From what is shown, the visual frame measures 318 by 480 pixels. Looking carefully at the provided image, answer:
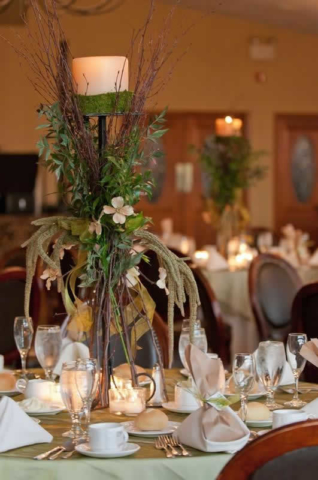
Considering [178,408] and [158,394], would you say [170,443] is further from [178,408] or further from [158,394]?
[158,394]

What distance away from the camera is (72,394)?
2.18m

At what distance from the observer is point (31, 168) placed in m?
10.9

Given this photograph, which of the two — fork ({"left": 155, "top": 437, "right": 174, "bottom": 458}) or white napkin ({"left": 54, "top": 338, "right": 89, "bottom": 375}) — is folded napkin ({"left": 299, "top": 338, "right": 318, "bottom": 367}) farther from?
white napkin ({"left": 54, "top": 338, "right": 89, "bottom": 375})

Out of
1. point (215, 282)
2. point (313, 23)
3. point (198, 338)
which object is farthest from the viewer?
point (313, 23)

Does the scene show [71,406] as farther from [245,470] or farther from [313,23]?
[313,23]

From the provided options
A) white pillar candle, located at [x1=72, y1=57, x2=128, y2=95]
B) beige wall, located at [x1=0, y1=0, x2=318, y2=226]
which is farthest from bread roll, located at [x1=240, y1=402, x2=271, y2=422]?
beige wall, located at [x1=0, y1=0, x2=318, y2=226]

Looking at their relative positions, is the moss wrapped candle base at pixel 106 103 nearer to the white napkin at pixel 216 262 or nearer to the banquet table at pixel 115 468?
the banquet table at pixel 115 468

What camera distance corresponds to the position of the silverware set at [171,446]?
6.72 ft

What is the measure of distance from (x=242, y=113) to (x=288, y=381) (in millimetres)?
9478

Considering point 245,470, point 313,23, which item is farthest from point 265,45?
point 245,470

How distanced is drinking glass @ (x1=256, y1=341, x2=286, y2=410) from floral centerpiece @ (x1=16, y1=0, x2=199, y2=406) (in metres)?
0.20

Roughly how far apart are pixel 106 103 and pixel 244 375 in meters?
0.80

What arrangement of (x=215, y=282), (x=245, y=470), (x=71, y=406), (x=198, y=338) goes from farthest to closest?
(x=215, y=282), (x=198, y=338), (x=71, y=406), (x=245, y=470)

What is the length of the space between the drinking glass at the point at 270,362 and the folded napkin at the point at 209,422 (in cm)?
29
